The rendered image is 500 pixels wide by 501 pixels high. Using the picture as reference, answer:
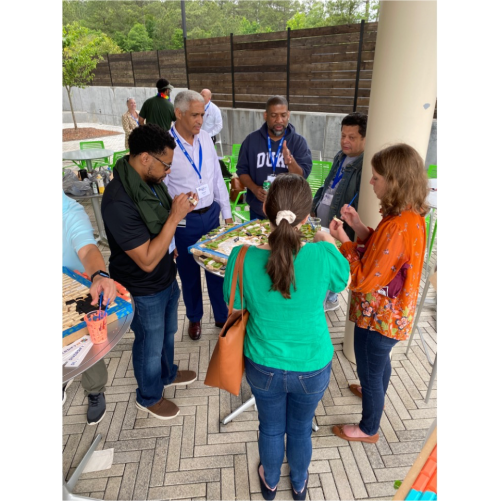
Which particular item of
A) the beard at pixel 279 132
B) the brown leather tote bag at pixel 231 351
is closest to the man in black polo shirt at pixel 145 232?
the brown leather tote bag at pixel 231 351

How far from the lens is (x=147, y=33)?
1002 inches

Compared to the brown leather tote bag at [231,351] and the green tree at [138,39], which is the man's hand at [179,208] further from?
the green tree at [138,39]

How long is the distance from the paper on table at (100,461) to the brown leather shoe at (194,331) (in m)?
1.27

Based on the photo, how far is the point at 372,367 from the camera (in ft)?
7.06

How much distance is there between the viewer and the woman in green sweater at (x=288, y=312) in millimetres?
1456

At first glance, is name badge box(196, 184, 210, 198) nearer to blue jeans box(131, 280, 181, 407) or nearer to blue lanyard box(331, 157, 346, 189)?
blue jeans box(131, 280, 181, 407)

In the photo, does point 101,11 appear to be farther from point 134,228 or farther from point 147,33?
point 134,228

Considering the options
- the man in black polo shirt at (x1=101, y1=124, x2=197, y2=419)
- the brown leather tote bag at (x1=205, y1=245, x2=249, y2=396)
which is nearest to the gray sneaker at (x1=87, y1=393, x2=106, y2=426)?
Result: the man in black polo shirt at (x1=101, y1=124, x2=197, y2=419)

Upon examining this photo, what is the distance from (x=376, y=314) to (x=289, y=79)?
331 inches

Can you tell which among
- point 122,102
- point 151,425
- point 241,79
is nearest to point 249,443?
point 151,425

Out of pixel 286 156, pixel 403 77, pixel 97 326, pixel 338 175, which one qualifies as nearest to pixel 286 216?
pixel 97 326

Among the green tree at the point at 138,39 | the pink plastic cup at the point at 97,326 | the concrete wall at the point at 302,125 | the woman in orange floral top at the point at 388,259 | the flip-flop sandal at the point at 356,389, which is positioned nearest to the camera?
the pink plastic cup at the point at 97,326

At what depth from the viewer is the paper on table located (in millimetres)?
2299

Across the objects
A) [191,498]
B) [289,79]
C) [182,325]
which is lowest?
[191,498]
